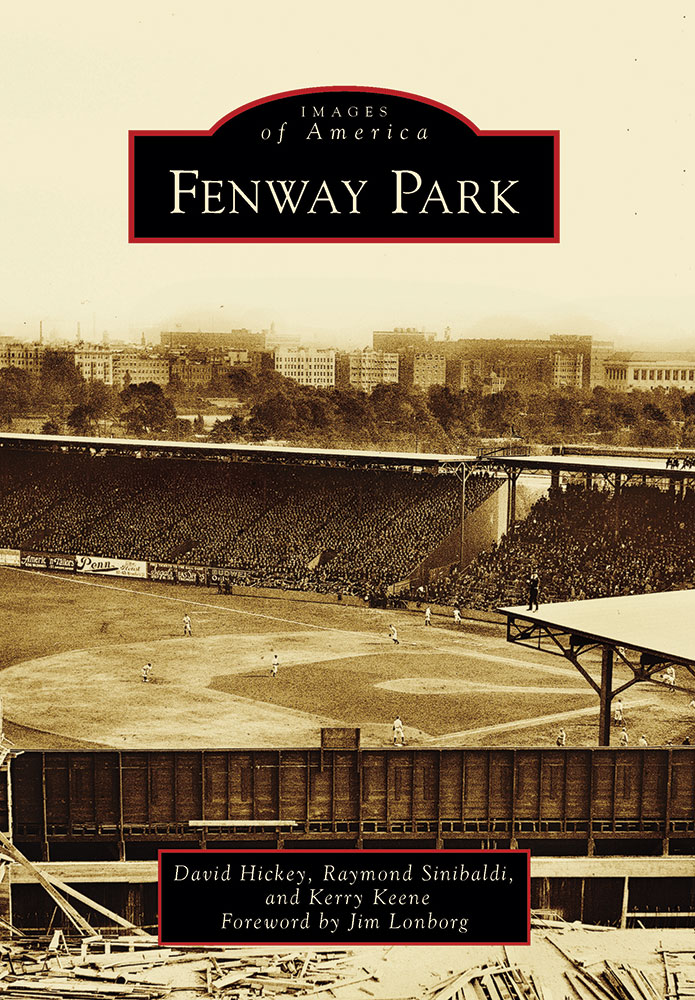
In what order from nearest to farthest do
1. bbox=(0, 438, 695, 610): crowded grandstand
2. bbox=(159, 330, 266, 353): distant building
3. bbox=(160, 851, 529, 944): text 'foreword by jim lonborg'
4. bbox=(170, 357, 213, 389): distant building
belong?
bbox=(160, 851, 529, 944): text 'foreword by jim lonborg', bbox=(0, 438, 695, 610): crowded grandstand, bbox=(170, 357, 213, 389): distant building, bbox=(159, 330, 266, 353): distant building

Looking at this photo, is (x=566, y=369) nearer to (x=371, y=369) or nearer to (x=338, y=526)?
(x=371, y=369)

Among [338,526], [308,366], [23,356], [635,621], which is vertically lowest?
[338,526]

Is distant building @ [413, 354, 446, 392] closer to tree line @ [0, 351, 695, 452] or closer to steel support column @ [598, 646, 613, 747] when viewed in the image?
tree line @ [0, 351, 695, 452]

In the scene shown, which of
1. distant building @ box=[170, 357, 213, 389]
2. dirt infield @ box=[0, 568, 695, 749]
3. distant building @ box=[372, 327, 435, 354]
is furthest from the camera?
distant building @ box=[170, 357, 213, 389]

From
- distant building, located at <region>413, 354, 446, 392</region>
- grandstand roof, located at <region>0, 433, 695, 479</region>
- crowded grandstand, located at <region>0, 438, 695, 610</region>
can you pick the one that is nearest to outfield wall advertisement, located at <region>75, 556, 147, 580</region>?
crowded grandstand, located at <region>0, 438, 695, 610</region>

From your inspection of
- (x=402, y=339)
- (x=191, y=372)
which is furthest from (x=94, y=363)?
(x=402, y=339)
